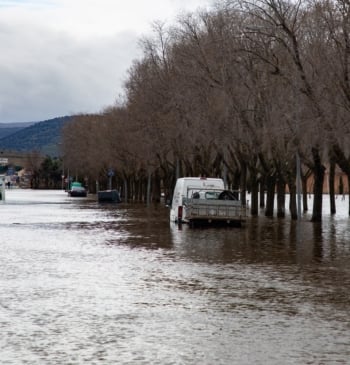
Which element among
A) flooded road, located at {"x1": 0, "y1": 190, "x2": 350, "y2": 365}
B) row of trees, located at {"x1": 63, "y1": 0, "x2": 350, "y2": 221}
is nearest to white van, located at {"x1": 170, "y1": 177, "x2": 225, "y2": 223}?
row of trees, located at {"x1": 63, "y1": 0, "x2": 350, "y2": 221}

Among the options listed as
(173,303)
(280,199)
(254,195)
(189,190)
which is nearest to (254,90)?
(189,190)

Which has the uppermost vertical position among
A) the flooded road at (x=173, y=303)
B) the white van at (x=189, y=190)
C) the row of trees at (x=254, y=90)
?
the row of trees at (x=254, y=90)

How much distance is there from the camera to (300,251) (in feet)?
76.7

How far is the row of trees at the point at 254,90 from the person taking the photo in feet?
107

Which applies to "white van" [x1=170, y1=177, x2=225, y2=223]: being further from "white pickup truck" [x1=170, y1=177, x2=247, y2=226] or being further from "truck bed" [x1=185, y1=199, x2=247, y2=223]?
"truck bed" [x1=185, y1=199, x2=247, y2=223]

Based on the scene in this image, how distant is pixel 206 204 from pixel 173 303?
23382 mm

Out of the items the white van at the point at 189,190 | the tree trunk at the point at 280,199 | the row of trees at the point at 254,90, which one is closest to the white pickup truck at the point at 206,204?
the white van at the point at 189,190

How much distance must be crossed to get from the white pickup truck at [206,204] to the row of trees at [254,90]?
3668 millimetres

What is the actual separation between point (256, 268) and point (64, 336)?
355 inches

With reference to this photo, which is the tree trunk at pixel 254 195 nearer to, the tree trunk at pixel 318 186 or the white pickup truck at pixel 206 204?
the tree trunk at pixel 318 186

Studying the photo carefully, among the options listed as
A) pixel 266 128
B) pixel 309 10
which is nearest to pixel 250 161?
pixel 266 128

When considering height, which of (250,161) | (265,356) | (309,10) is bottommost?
(265,356)

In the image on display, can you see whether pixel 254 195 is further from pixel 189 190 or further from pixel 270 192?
pixel 189 190

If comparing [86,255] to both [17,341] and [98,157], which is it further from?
[98,157]
